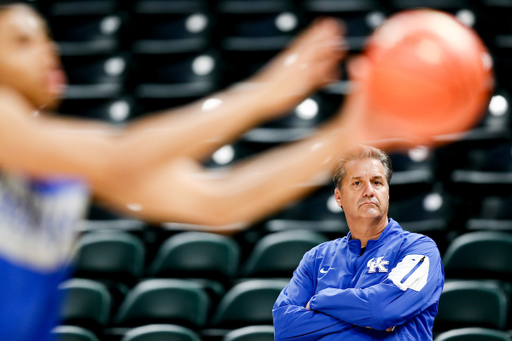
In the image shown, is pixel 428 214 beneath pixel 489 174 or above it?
beneath

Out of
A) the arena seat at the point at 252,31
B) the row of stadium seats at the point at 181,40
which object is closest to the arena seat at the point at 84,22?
the row of stadium seats at the point at 181,40

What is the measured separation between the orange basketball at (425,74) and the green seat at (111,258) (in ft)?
7.74

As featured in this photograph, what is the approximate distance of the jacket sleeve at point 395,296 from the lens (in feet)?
5.90

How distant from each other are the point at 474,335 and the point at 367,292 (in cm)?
117

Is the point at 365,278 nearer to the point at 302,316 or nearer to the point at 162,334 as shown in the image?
the point at 302,316

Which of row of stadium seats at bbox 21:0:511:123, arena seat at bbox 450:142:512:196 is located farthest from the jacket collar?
row of stadium seats at bbox 21:0:511:123

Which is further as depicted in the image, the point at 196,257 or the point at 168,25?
the point at 168,25

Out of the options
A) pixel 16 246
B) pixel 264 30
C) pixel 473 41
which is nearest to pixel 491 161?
pixel 264 30

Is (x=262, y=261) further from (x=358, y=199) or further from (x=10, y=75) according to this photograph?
(x=10, y=75)

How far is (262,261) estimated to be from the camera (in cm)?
338

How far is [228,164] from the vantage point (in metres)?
4.18

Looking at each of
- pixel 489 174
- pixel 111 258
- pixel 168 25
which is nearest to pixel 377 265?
pixel 111 258

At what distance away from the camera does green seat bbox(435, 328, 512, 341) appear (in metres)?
2.72

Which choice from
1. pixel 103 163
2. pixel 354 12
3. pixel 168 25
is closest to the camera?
pixel 103 163
